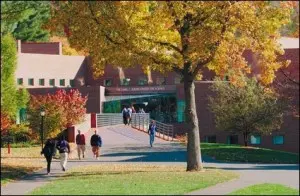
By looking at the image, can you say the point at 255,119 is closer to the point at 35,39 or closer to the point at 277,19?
the point at 277,19

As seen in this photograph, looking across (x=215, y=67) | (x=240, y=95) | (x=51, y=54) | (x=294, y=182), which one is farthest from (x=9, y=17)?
(x=51, y=54)

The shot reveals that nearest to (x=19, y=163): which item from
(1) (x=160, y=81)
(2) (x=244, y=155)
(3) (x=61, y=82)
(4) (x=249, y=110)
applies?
(2) (x=244, y=155)

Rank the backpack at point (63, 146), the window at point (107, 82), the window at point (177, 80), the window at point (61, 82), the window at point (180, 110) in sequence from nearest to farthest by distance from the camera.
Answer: the backpack at point (63, 146) < the window at point (180, 110) < the window at point (61, 82) < the window at point (177, 80) < the window at point (107, 82)

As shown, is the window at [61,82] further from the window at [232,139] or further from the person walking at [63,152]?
the person walking at [63,152]

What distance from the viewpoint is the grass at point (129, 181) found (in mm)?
18656

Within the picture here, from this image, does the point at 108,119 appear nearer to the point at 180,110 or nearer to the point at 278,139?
the point at 180,110

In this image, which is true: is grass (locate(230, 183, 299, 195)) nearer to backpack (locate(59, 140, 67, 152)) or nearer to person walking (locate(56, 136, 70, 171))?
person walking (locate(56, 136, 70, 171))

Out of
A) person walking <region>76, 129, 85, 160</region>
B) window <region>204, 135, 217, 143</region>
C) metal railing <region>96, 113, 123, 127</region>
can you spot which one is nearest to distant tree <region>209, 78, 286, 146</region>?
metal railing <region>96, 113, 123, 127</region>

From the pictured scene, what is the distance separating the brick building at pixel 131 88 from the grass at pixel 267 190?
34.4m

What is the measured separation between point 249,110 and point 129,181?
1072 inches

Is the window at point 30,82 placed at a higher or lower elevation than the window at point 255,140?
higher

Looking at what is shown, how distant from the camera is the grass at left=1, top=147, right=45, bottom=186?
23.9 metres

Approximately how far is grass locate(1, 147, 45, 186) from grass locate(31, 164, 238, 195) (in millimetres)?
1731

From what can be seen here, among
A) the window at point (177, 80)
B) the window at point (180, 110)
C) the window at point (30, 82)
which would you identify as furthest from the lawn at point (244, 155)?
the window at point (30, 82)
